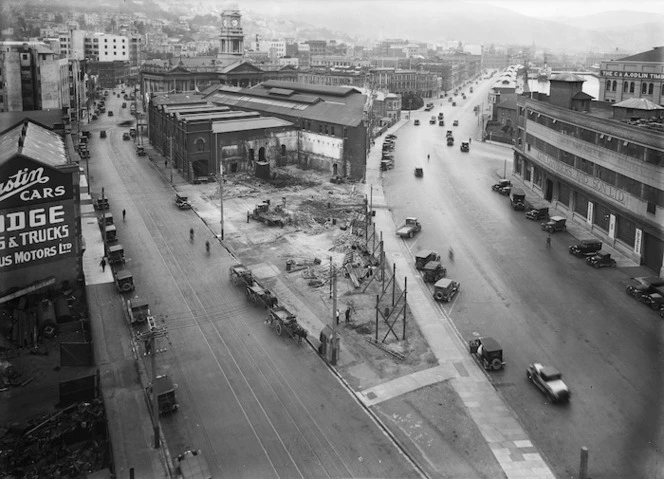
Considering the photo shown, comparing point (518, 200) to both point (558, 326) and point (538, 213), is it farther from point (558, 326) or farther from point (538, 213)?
point (558, 326)

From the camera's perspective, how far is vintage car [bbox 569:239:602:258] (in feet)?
135

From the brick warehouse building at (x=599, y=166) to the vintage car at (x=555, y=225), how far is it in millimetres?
2010

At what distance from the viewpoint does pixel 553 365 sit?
1054 inches

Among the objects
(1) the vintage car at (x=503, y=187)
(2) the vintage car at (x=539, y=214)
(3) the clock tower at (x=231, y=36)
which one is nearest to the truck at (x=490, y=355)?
(2) the vintage car at (x=539, y=214)

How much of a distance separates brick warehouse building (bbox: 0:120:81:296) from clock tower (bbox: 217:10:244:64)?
117289mm

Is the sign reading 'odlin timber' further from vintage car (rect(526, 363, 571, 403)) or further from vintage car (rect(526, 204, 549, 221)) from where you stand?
vintage car (rect(526, 363, 571, 403))

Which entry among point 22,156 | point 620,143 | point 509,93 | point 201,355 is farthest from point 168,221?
point 509,93

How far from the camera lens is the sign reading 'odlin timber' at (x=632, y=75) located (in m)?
76.7

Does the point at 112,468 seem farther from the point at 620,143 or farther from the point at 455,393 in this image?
the point at 620,143

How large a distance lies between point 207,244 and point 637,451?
29.1 metres

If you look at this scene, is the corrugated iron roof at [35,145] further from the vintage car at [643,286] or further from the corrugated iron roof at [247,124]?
the vintage car at [643,286]

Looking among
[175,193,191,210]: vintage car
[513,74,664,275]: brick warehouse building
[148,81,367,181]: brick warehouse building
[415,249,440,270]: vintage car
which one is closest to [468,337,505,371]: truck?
[415,249,440,270]: vintage car

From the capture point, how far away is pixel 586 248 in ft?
135

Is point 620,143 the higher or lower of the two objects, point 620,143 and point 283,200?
the higher
